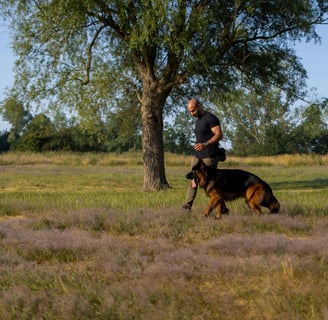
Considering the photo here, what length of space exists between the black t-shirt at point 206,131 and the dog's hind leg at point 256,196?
0.97 metres

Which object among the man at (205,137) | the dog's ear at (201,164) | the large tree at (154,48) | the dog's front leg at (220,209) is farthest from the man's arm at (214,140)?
the large tree at (154,48)

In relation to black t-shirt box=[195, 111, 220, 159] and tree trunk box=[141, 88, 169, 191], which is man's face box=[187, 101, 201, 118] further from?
tree trunk box=[141, 88, 169, 191]

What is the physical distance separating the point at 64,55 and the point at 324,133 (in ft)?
207

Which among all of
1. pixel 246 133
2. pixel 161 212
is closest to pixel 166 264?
pixel 161 212

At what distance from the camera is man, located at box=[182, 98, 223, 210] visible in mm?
10125

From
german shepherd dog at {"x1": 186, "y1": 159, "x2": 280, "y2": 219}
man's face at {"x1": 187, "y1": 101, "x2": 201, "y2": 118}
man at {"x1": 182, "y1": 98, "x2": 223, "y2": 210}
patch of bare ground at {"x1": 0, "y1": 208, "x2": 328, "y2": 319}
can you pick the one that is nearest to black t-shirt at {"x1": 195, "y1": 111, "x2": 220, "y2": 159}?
man at {"x1": 182, "y1": 98, "x2": 223, "y2": 210}

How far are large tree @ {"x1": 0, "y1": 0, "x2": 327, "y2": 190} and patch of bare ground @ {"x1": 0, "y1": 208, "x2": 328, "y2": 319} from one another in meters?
10.9

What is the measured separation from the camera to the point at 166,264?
566cm

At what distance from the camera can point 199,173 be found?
9969 mm

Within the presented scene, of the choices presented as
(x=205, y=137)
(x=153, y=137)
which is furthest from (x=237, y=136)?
(x=205, y=137)

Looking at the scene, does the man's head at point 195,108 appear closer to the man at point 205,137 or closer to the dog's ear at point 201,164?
the man at point 205,137

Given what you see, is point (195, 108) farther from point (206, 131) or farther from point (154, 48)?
point (154, 48)

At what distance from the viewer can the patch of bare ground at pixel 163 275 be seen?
14.7 ft

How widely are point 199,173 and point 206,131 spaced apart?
881mm
